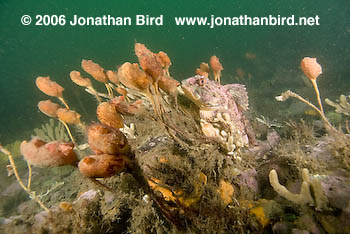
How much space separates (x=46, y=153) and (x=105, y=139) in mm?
550

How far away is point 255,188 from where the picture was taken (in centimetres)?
237

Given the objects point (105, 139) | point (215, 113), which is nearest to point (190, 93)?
point (215, 113)

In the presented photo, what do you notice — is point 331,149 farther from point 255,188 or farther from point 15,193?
point 15,193

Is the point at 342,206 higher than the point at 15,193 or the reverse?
higher

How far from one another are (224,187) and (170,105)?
134cm

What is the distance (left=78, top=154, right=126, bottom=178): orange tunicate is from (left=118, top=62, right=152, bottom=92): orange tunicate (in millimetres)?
914

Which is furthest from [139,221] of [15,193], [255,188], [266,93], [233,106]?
[266,93]

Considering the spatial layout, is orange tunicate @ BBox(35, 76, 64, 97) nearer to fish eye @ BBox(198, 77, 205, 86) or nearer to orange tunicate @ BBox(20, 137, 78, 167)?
orange tunicate @ BBox(20, 137, 78, 167)

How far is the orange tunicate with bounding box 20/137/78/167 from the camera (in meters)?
1.45

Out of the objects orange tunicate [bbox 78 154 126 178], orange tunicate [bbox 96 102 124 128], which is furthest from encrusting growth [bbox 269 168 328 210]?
orange tunicate [bbox 96 102 124 128]

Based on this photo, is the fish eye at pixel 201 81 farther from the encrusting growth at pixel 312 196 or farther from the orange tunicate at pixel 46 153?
the orange tunicate at pixel 46 153

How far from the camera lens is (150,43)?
6525 cm

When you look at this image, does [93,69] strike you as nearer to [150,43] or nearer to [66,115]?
[66,115]

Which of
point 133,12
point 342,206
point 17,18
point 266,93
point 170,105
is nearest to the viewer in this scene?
point 342,206
